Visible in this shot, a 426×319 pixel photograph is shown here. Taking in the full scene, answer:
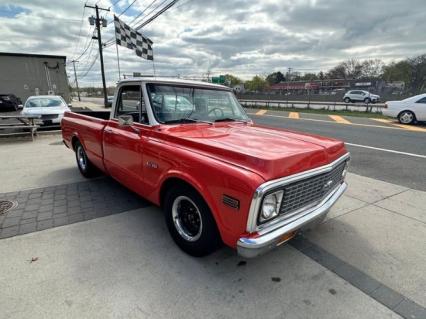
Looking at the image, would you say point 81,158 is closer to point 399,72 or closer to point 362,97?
point 362,97

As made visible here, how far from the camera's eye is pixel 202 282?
8.15ft

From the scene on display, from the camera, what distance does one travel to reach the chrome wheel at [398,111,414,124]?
42.8 ft

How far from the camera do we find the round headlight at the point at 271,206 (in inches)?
83.0

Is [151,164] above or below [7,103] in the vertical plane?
below

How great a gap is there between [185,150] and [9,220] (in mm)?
2765

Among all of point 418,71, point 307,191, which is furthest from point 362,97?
point 307,191

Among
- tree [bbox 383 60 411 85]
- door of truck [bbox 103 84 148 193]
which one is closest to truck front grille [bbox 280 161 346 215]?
door of truck [bbox 103 84 148 193]

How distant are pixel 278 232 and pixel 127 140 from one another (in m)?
2.23

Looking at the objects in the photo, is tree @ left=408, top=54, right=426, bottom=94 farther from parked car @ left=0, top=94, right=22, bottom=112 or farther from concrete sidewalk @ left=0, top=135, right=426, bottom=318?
parked car @ left=0, top=94, right=22, bottom=112

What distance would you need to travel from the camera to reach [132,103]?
11.8 ft

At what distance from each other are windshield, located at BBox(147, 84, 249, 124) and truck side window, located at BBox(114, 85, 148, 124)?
0.18 m

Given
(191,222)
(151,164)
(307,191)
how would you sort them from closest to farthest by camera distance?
(307,191), (191,222), (151,164)

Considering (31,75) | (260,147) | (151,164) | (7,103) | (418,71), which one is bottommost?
(151,164)

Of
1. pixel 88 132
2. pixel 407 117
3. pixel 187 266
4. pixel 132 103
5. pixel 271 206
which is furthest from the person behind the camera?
pixel 407 117
